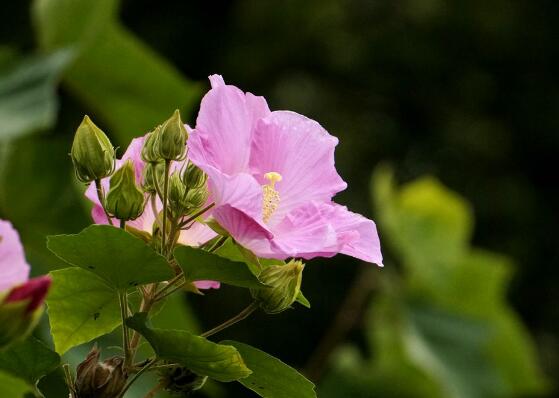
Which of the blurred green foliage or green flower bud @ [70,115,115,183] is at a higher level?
green flower bud @ [70,115,115,183]

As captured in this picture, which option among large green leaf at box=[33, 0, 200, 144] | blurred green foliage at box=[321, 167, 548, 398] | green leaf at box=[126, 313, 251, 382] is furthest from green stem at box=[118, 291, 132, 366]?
blurred green foliage at box=[321, 167, 548, 398]

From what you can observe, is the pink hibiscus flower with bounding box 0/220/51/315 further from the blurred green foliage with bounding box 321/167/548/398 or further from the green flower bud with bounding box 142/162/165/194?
the blurred green foliage with bounding box 321/167/548/398

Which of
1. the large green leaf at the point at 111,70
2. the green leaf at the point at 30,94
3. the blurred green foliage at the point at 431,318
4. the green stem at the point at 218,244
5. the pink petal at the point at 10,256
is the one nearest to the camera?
the pink petal at the point at 10,256

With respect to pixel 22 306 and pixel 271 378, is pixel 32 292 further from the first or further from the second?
pixel 271 378

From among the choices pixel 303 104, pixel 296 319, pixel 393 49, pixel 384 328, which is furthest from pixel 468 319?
pixel 393 49

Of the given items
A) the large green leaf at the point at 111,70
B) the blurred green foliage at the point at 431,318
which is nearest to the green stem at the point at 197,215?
the large green leaf at the point at 111,70

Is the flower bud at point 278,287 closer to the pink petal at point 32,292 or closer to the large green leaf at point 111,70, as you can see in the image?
the pink petal at point 32,292

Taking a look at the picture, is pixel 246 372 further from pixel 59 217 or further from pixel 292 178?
pixel 59 217

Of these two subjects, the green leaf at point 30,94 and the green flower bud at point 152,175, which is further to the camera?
the green leaf at point 30,94
